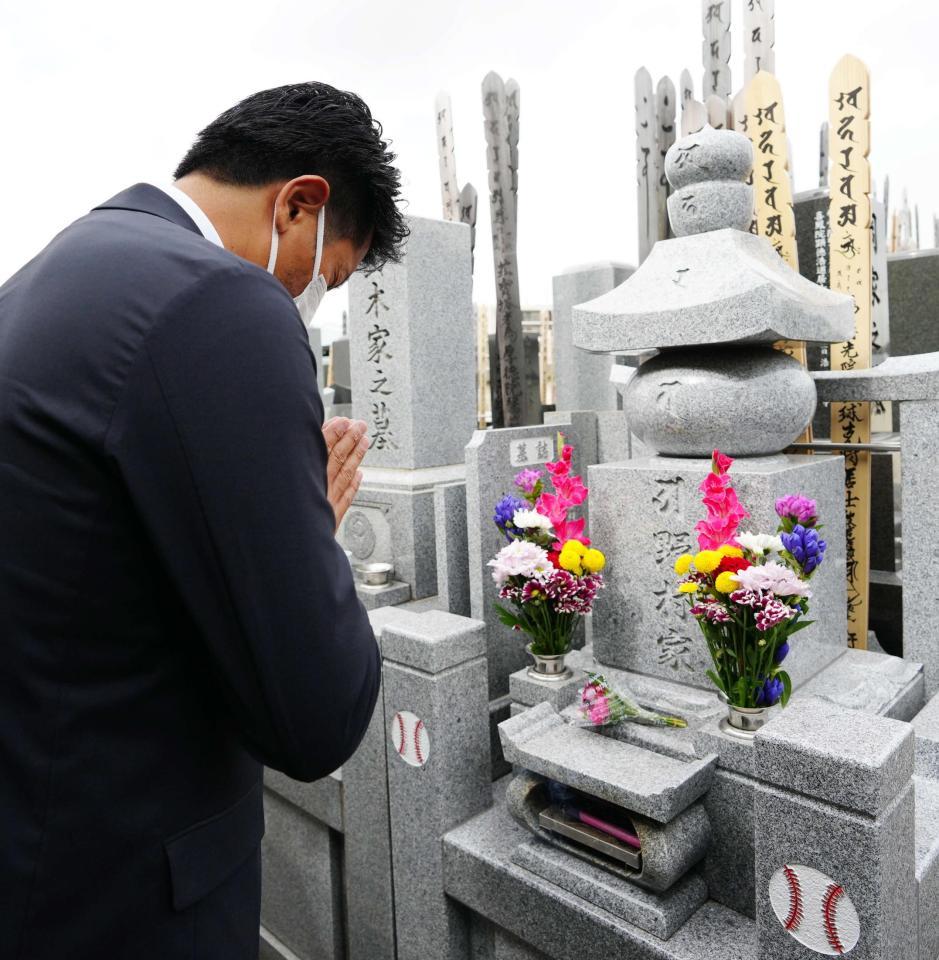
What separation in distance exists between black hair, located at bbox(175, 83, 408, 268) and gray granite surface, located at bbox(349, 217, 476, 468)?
11.0 feet

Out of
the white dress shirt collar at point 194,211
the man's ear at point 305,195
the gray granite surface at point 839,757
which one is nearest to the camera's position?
the white dress shirt collar at point 194,211

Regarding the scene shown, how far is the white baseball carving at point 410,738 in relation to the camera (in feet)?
8.98

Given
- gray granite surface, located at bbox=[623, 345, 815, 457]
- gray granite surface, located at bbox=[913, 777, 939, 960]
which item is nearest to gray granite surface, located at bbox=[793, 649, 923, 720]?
gray granite surface, located at bbox=[913, 777, 939, 960]

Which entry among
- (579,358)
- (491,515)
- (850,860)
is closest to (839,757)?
(850,860)

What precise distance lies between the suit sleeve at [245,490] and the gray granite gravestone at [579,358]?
6379 millimetres

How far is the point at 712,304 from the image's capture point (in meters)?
2.89

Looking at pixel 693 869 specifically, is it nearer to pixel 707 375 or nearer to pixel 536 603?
pixel 536 603

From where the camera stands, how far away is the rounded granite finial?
3.18 metres

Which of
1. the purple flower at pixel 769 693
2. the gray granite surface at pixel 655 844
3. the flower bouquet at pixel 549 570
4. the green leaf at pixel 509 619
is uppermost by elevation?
the flower bouquet at pixel 549 570

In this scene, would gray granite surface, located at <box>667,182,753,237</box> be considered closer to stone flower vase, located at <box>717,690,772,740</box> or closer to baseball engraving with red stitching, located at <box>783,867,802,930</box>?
stone flower vase, located at <box>717,690,772,740</box>

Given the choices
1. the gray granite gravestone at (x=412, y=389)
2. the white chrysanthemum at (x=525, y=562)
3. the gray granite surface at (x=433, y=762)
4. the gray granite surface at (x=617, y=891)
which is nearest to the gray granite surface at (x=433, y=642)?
the gray granite surface at (x=433, y=762)

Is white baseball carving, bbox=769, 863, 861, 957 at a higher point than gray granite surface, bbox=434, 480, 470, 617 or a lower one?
lower

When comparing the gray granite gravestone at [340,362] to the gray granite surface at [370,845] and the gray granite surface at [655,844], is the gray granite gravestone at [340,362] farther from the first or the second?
Result: the gray granite surface at [655,844]

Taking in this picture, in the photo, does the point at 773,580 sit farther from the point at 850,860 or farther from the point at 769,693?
the point at 850,860
